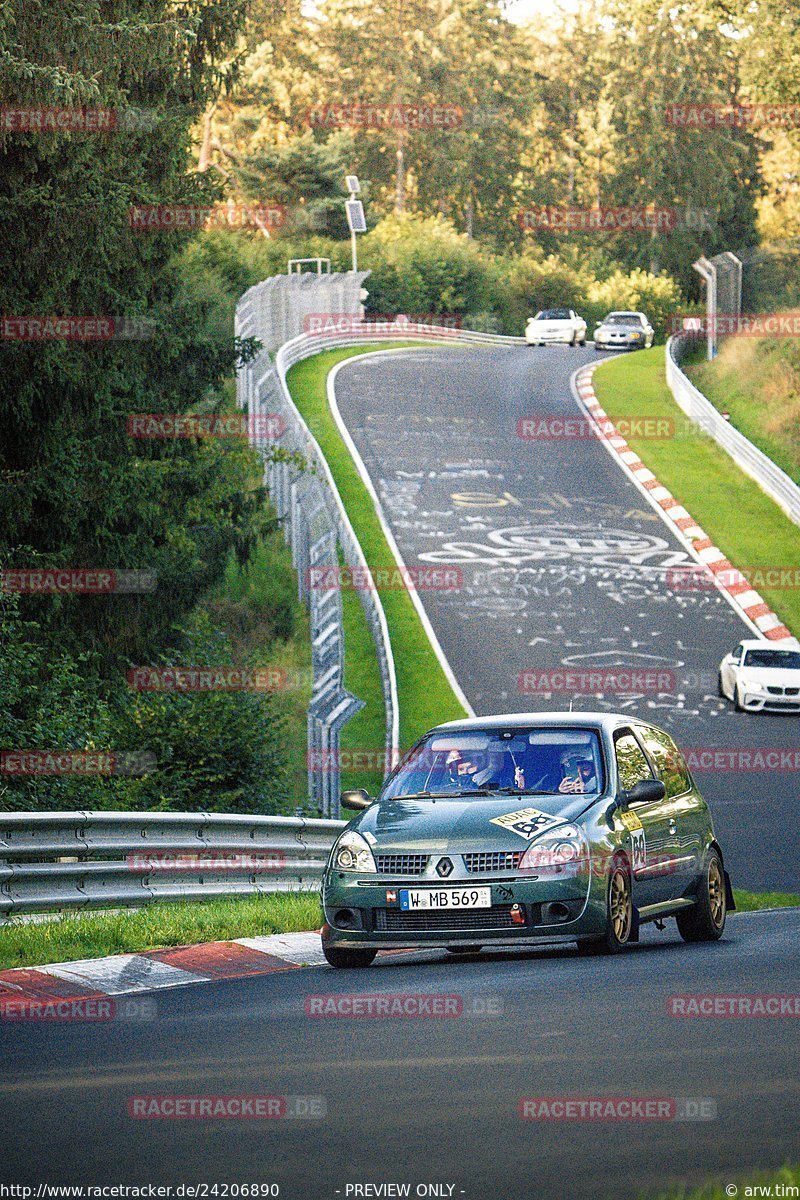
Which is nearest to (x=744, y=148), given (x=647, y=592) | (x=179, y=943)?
(x=647, y=592)

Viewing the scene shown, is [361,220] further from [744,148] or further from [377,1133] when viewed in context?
[377,1133]

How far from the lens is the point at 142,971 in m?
10.5

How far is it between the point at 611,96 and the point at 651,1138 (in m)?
118

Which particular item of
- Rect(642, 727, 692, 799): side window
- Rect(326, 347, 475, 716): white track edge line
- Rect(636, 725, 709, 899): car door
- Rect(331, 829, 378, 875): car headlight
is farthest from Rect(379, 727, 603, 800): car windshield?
Rect(326, 347, 475, 716): white track edge line

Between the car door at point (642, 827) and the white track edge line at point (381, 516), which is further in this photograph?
the white track edge line at point (381, 516)

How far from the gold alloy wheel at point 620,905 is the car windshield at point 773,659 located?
18.5 meters

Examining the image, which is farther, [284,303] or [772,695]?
[284,303]

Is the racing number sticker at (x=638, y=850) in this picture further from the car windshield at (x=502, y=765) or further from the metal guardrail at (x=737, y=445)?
the metal guardrail at (x=737, y=445)

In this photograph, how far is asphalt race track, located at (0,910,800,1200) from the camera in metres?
5.33

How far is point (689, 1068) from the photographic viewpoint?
6812 millimetres

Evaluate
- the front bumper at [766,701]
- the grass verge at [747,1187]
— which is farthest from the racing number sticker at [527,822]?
the front bumper at [766,701]

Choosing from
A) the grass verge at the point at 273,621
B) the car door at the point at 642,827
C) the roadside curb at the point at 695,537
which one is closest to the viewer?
the car door at the point at 642,827

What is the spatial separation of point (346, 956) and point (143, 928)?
1.26 m

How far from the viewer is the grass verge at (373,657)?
28844 mm
